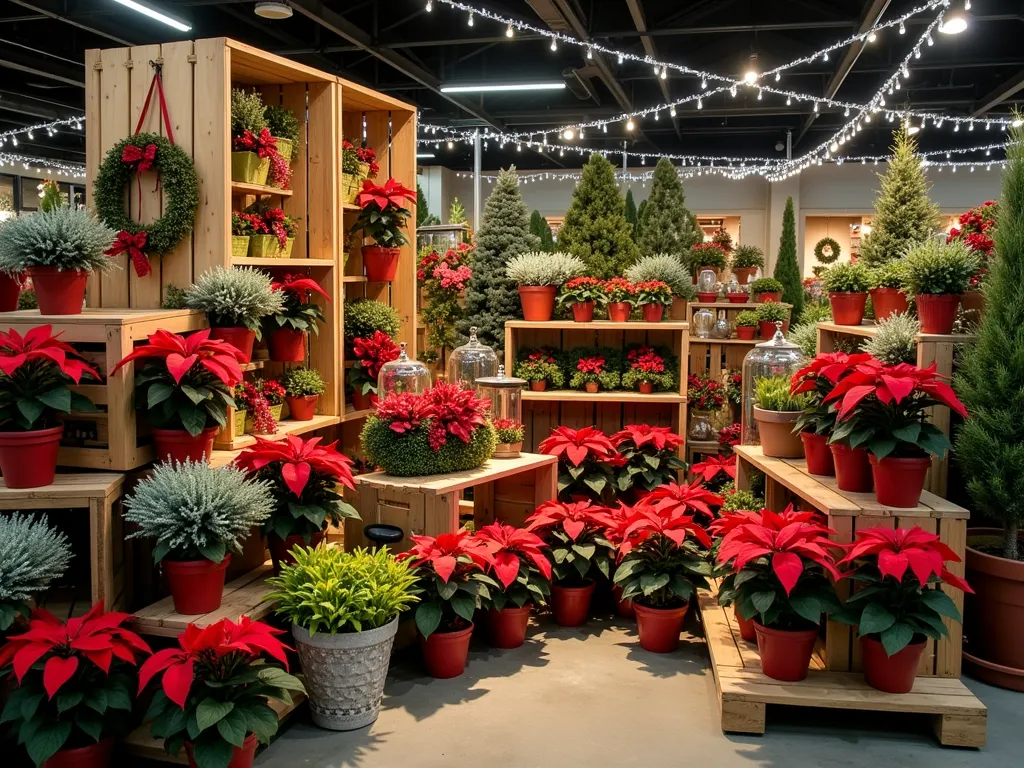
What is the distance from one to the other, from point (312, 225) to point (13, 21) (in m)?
5.77

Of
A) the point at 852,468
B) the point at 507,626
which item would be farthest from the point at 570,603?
the point at 852,468

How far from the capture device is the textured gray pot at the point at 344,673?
134 inches

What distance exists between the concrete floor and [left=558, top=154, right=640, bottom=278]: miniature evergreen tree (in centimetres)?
312

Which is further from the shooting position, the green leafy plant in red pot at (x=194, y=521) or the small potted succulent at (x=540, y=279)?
the small potted succulent at (x=540, y=279)

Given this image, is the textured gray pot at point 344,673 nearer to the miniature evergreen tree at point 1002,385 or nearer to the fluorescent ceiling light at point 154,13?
the miniature evergreen tree at point 1002,385

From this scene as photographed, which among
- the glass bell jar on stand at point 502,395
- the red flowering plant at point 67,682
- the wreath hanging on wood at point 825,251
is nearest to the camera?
the red flowering plant at point 67,682

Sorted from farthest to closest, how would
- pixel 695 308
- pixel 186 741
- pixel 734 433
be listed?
pixel 695 308 < pixel 734 433 < pixel 186 741

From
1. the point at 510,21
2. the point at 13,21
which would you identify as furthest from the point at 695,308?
the point at 13,21

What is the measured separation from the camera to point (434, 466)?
425 cm

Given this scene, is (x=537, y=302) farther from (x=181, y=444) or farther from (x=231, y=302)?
(x=181, y=444)

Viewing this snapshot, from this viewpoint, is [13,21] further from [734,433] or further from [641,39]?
[734,433]

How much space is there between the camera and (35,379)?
3.22m

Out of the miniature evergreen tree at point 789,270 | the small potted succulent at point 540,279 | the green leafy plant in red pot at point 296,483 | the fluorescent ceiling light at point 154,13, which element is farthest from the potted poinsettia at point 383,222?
the miniature evergreen tree at point 789,270

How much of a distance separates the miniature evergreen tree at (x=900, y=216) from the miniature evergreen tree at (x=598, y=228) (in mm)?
1682
